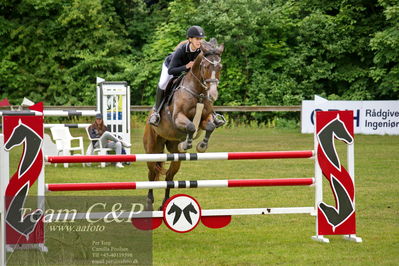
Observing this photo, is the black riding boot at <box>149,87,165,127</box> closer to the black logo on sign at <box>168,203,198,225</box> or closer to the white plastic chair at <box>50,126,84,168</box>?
the black logo on sign at <box>168,203,198,225</box>

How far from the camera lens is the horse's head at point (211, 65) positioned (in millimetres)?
7887

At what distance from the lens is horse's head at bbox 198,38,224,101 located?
25.9ft

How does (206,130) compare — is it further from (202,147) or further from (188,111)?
(188,111)

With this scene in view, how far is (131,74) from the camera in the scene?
95.7ft

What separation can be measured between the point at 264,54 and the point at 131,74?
5.20 m

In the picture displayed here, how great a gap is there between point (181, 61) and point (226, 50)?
2030 centimetres

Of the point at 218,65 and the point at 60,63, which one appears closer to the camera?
the point at 218,65

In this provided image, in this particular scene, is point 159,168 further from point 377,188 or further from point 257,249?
point 377,188

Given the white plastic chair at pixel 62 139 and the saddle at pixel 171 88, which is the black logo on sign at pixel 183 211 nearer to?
the saddle at pixel 171 88

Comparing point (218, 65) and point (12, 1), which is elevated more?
point (12, 1)

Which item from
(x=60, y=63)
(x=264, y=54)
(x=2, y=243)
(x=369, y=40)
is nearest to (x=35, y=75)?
(x=60, y=63)

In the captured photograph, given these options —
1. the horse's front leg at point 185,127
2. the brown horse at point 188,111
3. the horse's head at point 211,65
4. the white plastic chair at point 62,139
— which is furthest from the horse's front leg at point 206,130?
the white plastic chair at point 62,139

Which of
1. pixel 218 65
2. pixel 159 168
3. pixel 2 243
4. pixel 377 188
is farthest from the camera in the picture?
pixel 377 188

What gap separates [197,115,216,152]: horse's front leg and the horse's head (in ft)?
1.70
